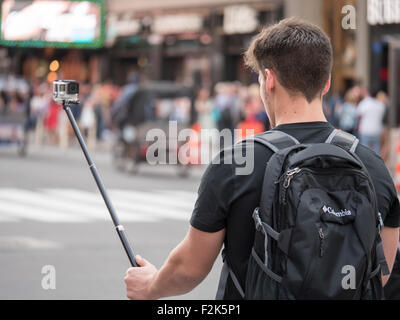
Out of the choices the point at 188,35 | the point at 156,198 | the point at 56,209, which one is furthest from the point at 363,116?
the point at 188,35

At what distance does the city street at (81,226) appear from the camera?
24.7ft

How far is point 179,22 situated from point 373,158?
3102 cm

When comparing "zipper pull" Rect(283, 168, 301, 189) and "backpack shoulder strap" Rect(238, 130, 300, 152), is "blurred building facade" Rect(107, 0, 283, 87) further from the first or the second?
"zipper pull" Rect(283, 168, 301, 189)

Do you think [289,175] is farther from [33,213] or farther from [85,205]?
[85,205]

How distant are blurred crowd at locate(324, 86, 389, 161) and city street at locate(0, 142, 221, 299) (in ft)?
11.8

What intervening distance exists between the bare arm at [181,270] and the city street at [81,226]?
13.6 feet

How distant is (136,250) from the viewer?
932cm

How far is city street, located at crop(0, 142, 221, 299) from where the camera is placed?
7.54 m

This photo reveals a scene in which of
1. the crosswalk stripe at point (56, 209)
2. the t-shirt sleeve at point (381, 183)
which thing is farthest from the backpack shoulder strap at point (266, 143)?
the crosswalk stripe at point (56, 209)

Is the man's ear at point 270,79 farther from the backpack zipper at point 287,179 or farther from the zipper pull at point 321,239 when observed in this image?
the zipper pull at point 321,239

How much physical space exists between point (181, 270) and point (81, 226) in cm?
864

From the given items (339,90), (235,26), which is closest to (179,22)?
(235,26)

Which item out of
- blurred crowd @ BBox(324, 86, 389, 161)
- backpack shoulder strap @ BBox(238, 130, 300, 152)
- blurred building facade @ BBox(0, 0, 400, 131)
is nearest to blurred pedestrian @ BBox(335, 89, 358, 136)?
blurred crowd @ BBox(324, 86, 389, 161)
